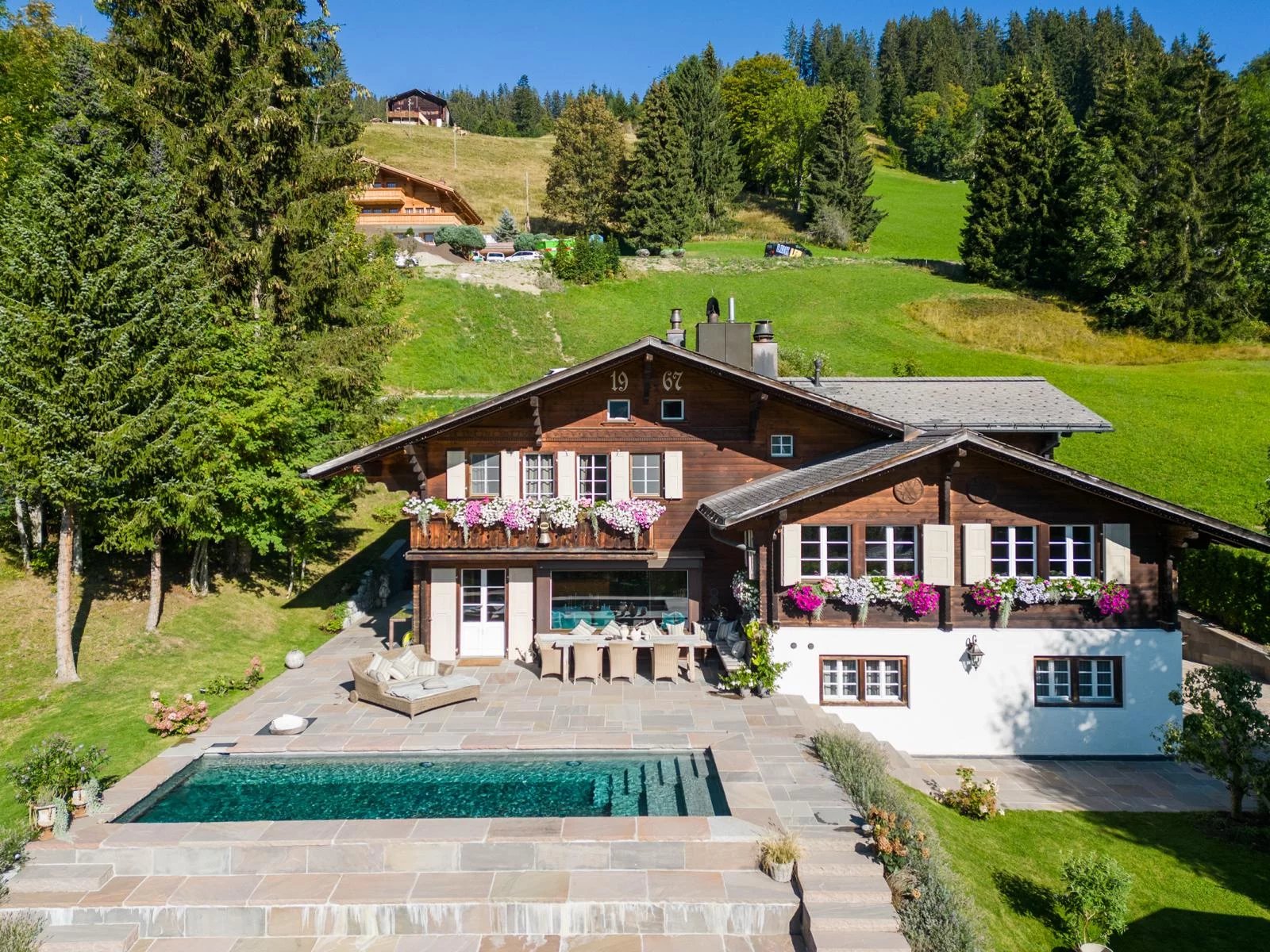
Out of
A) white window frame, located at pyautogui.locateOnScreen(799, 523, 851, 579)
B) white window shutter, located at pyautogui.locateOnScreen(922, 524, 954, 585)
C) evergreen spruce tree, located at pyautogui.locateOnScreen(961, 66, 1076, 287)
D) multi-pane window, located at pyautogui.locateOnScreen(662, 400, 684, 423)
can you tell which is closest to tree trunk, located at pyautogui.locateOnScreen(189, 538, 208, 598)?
multi-pane window, located at pyautogui.locateOnScreen(662, 400, 684, 423)

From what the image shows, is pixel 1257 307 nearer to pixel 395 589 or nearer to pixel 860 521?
pixel 860 521

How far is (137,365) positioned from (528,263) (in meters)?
37.6

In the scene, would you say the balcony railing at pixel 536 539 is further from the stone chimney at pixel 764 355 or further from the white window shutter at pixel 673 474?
the stone chimney at pixel 764 355

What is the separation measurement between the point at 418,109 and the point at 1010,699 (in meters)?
146

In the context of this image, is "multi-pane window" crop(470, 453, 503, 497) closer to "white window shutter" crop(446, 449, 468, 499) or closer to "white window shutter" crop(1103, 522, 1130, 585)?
"white window shutter" crop(446, 449, 468, 499)

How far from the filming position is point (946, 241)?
6744cm

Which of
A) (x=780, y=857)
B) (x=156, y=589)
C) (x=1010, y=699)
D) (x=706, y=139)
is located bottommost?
(x=780, y=857)

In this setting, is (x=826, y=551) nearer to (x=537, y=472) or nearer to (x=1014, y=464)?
(x=1014, y=464)

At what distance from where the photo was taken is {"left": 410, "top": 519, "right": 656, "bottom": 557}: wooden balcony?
54.1ft

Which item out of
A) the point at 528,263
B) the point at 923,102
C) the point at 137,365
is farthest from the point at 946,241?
the point at 137,365

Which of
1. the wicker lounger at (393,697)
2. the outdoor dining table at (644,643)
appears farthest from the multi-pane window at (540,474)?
the wicker lounger at (393,697)

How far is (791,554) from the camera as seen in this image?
14.5 m

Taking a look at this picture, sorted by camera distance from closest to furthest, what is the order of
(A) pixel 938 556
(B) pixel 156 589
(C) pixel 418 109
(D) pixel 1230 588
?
(A) pixel 938 556 → (D) pixel 1230 588 → (B) pixel 156 589 → (C) pixel 418 109

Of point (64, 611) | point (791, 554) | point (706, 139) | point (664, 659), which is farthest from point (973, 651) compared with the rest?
point (706, 139)
